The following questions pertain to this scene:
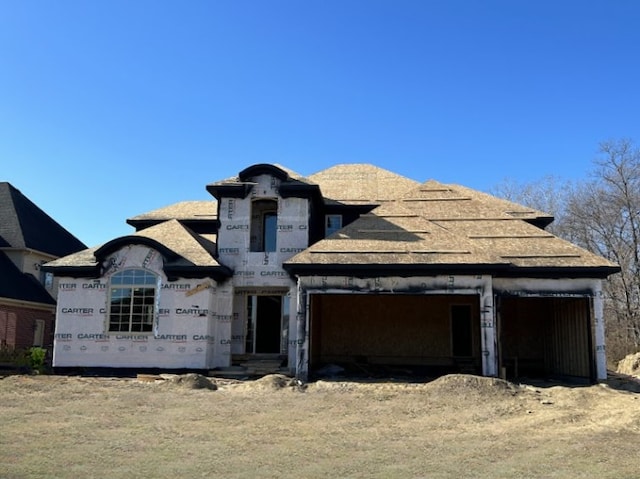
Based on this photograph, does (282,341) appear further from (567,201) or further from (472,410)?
(567,201)

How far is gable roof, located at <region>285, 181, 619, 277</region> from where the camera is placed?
16.5 meters

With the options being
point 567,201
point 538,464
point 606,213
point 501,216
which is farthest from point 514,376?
point 567,201

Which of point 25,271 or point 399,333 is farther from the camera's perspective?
point 25,271

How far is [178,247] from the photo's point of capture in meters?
19.3

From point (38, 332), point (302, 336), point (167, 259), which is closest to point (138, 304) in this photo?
point (167, 259)

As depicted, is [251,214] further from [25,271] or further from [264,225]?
[25,271]

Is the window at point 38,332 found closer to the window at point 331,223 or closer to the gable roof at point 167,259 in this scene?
the gable roof at point 167,259

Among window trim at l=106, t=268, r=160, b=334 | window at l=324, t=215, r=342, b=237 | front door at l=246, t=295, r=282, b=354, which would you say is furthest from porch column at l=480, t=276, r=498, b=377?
window trim at l=106, t=268, r=160, b=334

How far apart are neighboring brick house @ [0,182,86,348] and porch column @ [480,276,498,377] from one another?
19.6 meters

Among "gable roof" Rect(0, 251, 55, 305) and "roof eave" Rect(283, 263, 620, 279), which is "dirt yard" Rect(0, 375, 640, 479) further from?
"gable roof" Rect(0, 251, 55, 305)

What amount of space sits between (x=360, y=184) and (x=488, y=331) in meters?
9.42

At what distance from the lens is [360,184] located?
23.9 meters

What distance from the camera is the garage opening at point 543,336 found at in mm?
18156

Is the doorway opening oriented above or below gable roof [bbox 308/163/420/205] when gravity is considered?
below
